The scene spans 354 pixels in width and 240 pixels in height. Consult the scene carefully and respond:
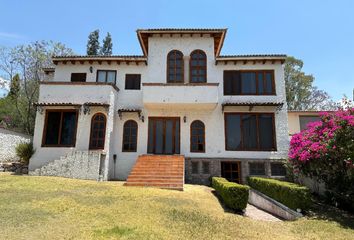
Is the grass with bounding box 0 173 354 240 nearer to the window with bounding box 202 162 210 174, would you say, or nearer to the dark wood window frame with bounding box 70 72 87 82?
the window with bounding box 202 162 210 174

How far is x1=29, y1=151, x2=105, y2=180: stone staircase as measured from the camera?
14.3 metres

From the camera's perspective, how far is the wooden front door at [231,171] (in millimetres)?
17109

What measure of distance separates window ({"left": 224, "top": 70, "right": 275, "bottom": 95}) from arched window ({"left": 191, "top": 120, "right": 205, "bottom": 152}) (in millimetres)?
3322

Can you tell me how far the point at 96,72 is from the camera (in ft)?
61.1

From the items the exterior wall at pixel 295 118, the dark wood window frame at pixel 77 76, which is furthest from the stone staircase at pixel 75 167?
the exterior wall at pixel 295 118

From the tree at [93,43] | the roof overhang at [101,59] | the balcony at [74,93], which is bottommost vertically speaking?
the balcony at [74,93]

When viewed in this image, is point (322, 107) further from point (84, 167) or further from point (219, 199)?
point (84, 167)

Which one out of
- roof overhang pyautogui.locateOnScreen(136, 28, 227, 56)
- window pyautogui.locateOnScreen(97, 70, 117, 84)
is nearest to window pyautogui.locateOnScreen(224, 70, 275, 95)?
roof overhang pyautogui.locateOnScreen(136, 28, 227, 56)

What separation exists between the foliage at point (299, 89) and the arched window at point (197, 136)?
23813mm

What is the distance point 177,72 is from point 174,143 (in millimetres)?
5698

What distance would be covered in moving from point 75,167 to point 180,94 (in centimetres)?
860

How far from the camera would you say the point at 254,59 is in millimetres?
18016

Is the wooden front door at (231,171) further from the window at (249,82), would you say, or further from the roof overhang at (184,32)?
the roof overhang at (184,32)

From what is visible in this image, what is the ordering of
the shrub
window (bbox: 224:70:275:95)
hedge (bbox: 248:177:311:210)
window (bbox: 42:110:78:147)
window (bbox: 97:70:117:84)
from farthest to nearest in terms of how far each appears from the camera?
window (bbox: 97:70:117:84) → window (bbox: 224:70:275:95) → window (bbox: 42:110:78:147) → the shrub → hedge (bbox: 248:177:311:210)
